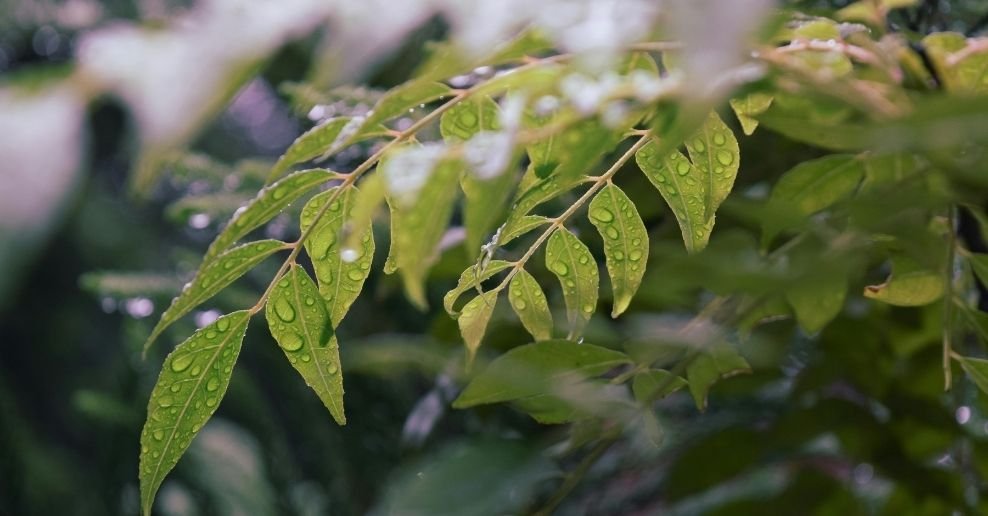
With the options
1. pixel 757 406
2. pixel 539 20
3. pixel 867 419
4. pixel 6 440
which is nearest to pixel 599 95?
pixel 539 20

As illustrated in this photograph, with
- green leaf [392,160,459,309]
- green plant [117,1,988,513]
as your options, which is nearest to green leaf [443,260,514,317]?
green plant [117,1,988,513]

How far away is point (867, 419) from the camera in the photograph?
0.50 m

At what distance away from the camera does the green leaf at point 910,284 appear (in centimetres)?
34

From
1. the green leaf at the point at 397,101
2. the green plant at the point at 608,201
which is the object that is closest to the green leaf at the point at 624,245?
the green plant at the point at 608,201

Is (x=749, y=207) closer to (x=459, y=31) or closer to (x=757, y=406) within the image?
(x=459, y=31)

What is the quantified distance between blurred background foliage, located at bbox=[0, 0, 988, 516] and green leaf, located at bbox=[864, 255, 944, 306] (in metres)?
0.05

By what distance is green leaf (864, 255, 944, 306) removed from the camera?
A: 1.12ft

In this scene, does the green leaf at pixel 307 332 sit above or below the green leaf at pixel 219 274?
below

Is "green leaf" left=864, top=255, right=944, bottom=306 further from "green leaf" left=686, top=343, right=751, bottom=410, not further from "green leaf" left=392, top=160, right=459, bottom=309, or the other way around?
"green leaf" left=392, top=160, right=459, bottom=309

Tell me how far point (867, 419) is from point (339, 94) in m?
0.37

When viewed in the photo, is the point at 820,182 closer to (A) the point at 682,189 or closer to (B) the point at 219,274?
(A) the point at 682,189

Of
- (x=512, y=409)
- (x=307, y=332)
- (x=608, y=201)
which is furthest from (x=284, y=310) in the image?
(x=512, y=409)

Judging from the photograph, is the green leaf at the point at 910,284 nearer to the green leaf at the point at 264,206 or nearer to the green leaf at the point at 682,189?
the green leaf at the point at 682,189

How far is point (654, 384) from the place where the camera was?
35cm
